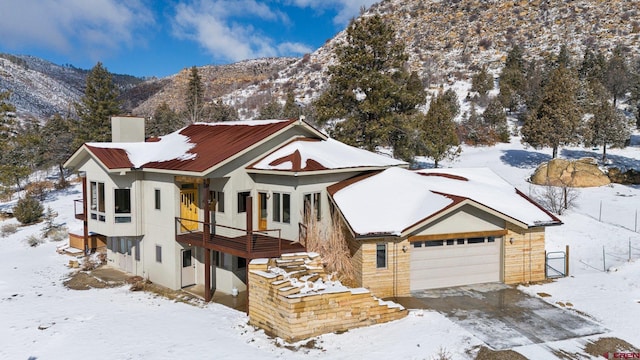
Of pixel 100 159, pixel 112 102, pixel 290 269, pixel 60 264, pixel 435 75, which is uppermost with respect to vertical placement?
pixel 435 75

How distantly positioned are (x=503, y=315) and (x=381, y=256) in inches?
167

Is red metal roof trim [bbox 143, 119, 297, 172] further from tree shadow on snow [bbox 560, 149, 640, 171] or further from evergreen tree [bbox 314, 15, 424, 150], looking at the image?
tree shadow on snow [bbox 560, 149, 640, 171]

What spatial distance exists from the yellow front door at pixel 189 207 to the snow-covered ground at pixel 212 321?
10.2 feet

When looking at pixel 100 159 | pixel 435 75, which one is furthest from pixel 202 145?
pixel 435 75

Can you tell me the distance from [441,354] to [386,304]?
286cm

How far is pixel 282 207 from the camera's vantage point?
57.5 ft

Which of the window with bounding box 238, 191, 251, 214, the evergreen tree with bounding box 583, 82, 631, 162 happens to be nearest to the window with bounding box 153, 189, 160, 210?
the window with bounding box 238, 191, 251, 214

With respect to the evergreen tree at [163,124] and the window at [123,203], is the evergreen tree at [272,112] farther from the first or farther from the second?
the window at [123,203]

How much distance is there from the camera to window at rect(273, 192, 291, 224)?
17.4 metres

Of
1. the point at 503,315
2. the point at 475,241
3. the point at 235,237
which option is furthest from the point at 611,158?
the point at 235,237

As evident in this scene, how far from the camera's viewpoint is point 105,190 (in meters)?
19.8

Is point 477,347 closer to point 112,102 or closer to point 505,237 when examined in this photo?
point 505,237

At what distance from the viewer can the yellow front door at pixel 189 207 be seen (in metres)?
18.6

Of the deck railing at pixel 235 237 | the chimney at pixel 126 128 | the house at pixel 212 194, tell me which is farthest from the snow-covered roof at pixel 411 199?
the chimney at pixel 126 128
